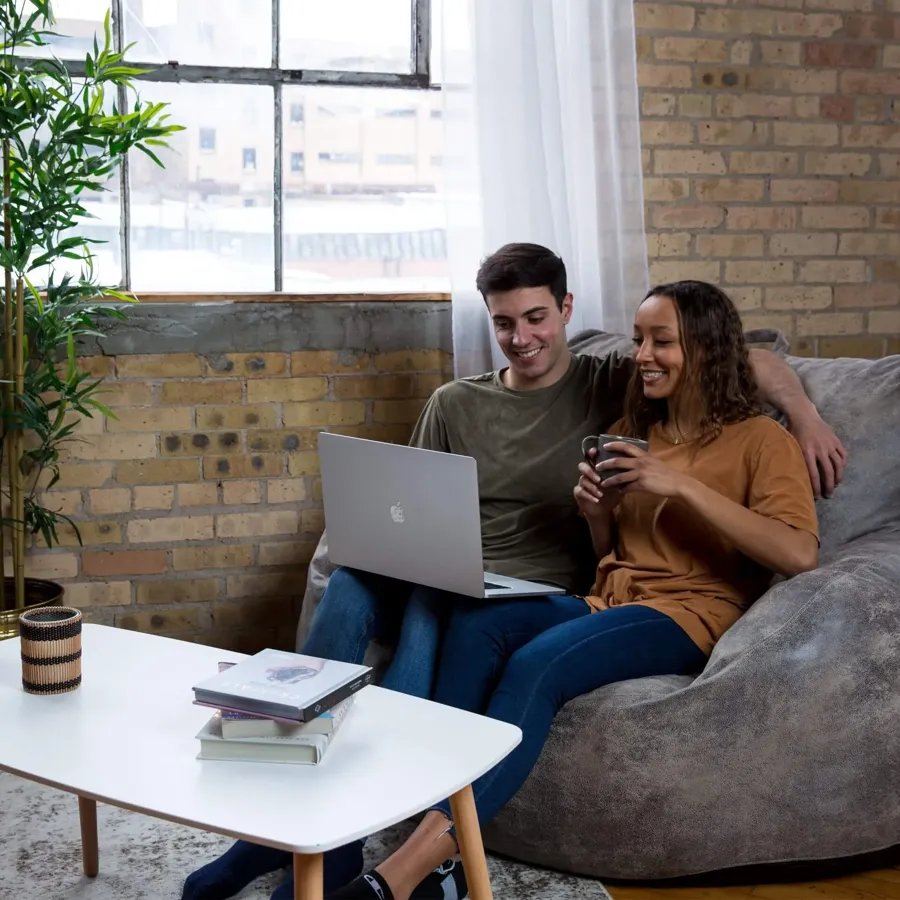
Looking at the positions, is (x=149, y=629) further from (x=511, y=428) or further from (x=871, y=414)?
(x=871, y=414)

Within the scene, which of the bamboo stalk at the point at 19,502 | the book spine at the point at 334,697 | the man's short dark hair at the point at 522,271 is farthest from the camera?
the bamboo stalk at the point at 19,502

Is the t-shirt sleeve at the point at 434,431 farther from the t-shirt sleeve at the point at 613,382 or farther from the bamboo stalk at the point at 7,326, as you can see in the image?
the bamboo stalk at the point at 7,326

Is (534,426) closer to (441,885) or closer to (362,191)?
(441,885)

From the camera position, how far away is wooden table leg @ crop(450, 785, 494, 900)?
58.0 inches

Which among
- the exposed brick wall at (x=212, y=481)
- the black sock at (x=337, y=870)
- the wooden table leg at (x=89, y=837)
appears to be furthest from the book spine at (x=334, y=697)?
the exposed brick wall at (x=212, y=481)

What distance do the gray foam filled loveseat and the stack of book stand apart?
0.60 metres

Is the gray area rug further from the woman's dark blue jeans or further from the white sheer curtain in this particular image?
the white sheer curtain

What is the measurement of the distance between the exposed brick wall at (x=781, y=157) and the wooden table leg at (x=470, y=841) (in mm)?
2037

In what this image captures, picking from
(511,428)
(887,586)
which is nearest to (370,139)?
(511,428)

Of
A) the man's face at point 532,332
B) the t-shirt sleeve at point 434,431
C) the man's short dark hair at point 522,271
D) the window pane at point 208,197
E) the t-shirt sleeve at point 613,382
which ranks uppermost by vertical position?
the window pane at point 208,197

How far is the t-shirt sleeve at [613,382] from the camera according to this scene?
231 centimetres

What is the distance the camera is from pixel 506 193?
2.93 metres

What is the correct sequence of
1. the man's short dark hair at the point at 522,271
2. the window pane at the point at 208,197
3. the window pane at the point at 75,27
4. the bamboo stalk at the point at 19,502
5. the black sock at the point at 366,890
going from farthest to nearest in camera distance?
the window pane at the point at 208,197, the window pane at the point at 75,27, the bamboo stalk at the point at 19,502, the man's short dark hair at the point at 522,271, the black sock at the point at 366,890

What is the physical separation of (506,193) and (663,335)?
1014 mm
